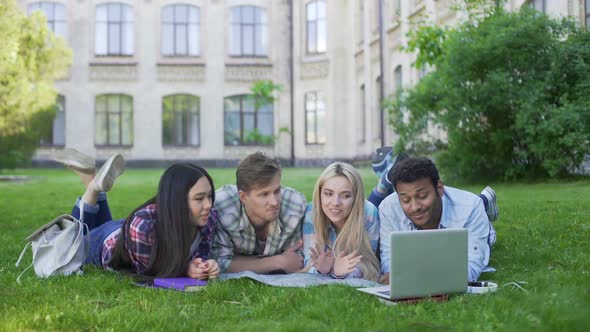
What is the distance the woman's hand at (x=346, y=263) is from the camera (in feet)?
17.8

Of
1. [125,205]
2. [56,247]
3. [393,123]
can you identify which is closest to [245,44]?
[393,123]

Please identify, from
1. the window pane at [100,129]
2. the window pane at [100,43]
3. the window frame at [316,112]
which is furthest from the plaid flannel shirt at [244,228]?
the window pane at [100,43]

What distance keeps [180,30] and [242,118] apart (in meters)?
4.84

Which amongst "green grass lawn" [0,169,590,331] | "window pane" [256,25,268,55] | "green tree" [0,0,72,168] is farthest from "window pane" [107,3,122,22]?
"green grass lawn" [0,169,590,331]

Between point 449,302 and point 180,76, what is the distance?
33.2m

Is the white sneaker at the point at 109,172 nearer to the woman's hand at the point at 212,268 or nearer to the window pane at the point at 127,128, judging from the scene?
the woman's hand at the point at 212,268

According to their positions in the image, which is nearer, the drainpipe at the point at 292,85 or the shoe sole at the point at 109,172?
the shoe sole at the point at 109,172

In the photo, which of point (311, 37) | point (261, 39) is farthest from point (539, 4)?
point (261, 39)

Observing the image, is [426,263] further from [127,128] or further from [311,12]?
[127,128]

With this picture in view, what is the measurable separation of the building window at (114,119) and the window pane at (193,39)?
11.5ft

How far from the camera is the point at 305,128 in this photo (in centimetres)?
3638

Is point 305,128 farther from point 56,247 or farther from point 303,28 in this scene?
point 56,247

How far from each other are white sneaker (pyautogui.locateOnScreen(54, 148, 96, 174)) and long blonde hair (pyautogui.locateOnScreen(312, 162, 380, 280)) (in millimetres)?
2152

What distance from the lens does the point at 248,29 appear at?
3709 centimetres
